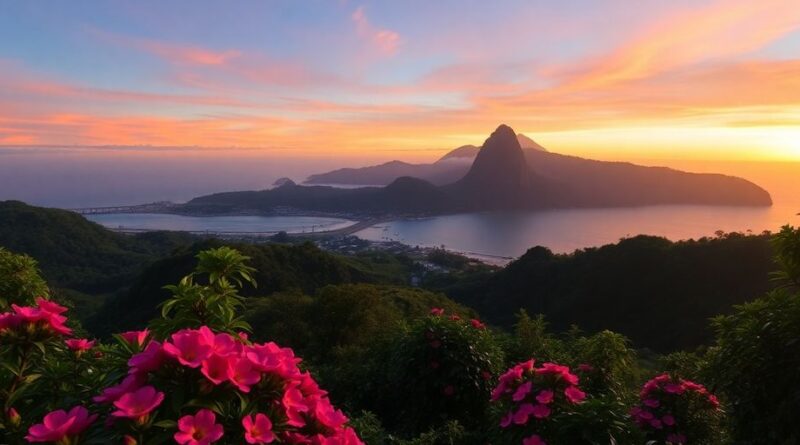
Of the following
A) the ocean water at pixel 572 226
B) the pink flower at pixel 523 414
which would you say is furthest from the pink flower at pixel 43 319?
the ocean water at pixel 572 226

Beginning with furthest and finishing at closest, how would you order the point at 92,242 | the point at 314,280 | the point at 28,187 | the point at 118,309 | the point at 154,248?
the point at 28,187
the point at 154,248
the point at 92,242
the point at 314,280
the point at 118,309

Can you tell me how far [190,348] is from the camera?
131 centimetres

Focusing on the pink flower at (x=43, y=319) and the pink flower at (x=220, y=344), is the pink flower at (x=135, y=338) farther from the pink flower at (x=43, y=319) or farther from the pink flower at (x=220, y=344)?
the pink flower at (x=220, y=344)

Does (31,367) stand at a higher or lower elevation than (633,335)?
higher

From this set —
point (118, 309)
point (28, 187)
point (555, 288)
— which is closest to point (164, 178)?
point (28, 187)

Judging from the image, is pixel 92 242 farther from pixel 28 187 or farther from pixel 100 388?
pixel 28 187

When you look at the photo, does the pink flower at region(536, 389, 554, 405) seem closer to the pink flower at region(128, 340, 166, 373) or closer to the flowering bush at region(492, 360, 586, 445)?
the flowering bush at region(492, 360, 586, 445)

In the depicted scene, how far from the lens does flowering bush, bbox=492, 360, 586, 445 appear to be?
2.71 m

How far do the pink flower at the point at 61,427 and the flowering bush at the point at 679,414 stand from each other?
385 centimetres

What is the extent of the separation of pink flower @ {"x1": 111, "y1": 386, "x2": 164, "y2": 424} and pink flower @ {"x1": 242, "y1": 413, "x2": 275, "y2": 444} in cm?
22

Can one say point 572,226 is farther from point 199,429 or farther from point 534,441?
point 199,429

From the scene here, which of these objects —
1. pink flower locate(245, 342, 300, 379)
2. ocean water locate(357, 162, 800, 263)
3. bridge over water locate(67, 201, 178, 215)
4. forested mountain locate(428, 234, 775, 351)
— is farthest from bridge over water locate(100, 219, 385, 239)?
pink flower locate(245, 342, 300, 379)

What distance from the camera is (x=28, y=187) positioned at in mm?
152750

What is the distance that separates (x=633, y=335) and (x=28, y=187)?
183m
